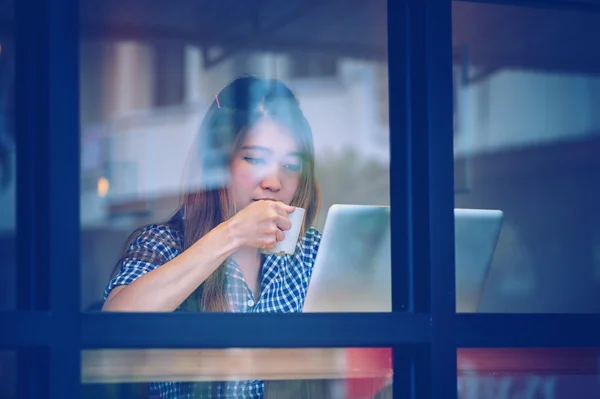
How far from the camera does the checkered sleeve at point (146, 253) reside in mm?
2082

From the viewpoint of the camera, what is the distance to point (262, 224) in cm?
209

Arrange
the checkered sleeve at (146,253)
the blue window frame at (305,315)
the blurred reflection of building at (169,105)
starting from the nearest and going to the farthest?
1. the blue window frame at (305,315)
2. the checkered sleeve at (146,253)
3. the blurred reflection of building at (169,105)

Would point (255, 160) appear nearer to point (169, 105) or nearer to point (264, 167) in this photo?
point (264, 167)

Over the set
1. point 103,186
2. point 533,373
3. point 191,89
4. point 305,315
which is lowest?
point 533,373

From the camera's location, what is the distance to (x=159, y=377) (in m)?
A: 1.65

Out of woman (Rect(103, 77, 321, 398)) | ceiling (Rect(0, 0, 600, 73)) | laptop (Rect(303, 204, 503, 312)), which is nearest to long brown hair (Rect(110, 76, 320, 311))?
woman (Rect(103, 77, 321, 398))

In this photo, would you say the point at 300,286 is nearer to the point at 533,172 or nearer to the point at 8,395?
the point at 8,395

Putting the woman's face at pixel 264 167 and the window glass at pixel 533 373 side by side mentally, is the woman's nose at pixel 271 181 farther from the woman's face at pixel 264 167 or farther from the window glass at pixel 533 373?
the window glass at pixel 533 373

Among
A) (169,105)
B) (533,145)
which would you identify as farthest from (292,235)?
(169,105)

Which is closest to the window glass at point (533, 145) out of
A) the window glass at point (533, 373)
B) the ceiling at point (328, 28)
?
the ceiling at point (328, 28)

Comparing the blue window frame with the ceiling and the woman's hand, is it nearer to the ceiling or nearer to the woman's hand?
the woman's hand

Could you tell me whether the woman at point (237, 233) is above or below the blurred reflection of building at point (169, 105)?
below

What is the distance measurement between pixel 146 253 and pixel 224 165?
2.00 feet

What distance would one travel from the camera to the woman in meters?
1.98
